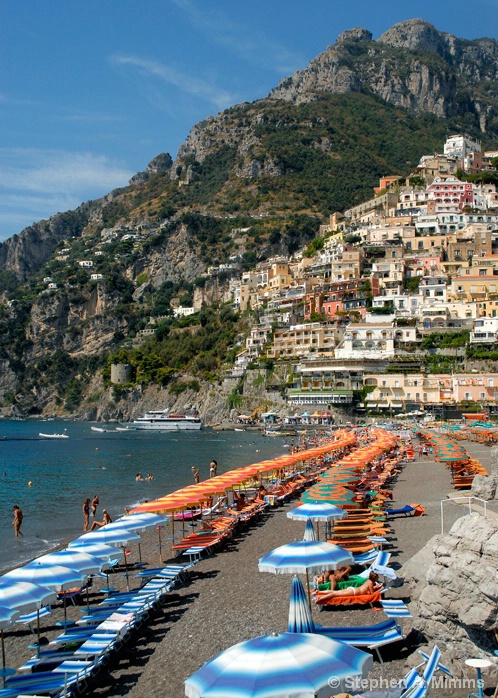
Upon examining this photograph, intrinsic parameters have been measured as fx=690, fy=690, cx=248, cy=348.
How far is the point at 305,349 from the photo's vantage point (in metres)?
87.9

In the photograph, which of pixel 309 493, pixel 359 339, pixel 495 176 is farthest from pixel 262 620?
pixel 495 176

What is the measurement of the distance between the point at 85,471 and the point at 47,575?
3337 centimetres

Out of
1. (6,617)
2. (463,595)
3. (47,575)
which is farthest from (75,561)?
(463,595)

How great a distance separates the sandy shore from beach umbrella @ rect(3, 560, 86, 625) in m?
1.19

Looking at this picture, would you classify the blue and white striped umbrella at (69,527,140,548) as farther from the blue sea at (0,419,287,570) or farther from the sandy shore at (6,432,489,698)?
the blue sea at (0,419,287,570)

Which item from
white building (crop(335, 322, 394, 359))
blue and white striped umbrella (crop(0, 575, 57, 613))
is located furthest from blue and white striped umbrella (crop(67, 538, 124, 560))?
white building (crop(335, 322, 394, 359))

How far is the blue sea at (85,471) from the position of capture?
24.2 meters

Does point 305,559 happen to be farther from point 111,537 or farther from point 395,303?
point 395,303

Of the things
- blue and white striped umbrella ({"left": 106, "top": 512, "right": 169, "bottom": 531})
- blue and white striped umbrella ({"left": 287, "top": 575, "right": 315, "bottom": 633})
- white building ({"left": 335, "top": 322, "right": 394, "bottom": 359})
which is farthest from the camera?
white building ({"left": 335, "top": 322, "right": 394, "bottom": 359})

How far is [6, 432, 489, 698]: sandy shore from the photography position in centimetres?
945

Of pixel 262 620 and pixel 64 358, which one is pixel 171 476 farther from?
pixel 64 358

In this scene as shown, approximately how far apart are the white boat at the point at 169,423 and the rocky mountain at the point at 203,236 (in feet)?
40.1

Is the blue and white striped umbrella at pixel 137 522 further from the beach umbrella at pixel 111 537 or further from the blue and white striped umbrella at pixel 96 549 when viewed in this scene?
the blue and white striped umbrella at pixel 96 549

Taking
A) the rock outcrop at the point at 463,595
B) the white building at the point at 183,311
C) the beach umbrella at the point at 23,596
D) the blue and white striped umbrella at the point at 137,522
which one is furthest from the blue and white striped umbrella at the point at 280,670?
the white building at the point at 183,311
